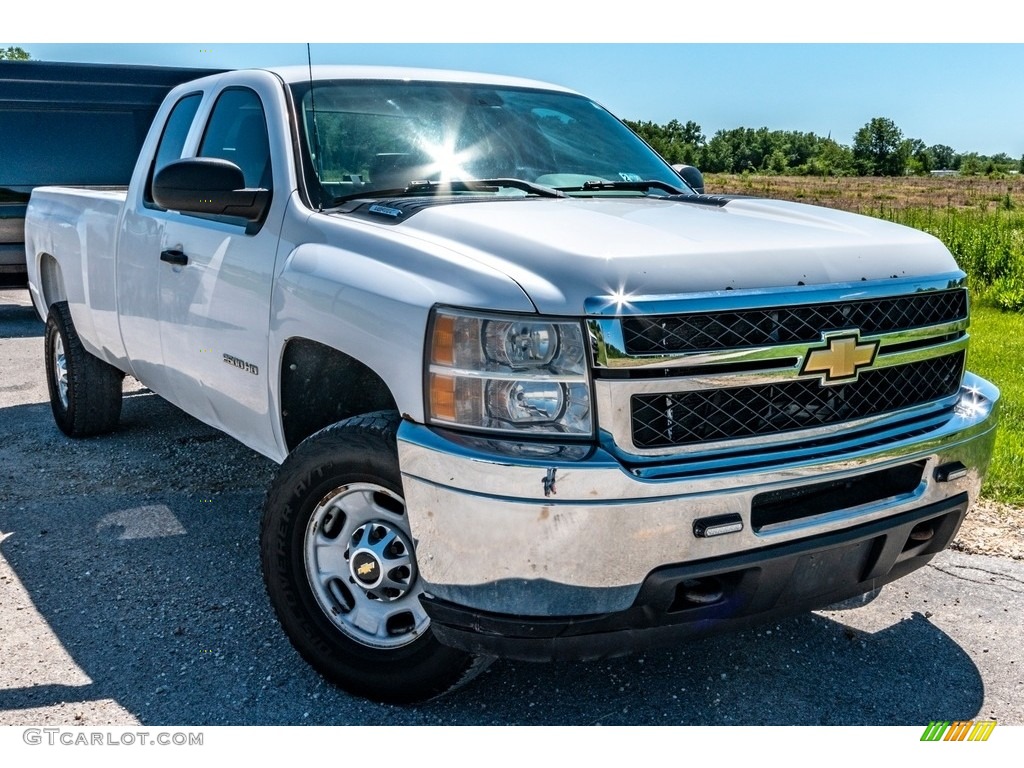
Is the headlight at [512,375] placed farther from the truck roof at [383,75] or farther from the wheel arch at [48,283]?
the wheel arch at [48,283]

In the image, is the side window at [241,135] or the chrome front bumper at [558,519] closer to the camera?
the chrome front bumper at [558,519]

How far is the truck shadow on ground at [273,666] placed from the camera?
3150 mm

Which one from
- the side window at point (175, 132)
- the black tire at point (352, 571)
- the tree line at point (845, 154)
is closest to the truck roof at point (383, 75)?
the side window at point (175, 132)

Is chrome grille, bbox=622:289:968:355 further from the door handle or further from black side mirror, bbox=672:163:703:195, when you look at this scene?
the door handle

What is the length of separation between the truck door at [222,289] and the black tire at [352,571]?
65 centimetres

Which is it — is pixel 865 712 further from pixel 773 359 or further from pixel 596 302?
pixel 596 302

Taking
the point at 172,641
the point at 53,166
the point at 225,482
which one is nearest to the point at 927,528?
the point at 172,641

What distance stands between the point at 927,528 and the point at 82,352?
4642mm

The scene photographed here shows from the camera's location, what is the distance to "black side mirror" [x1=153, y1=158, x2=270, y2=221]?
364cm

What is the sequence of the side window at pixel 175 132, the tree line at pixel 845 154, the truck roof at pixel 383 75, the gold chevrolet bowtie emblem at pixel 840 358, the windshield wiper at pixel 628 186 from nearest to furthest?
the gold chevrolet bowtie emblem at pixel 840 358 → the windshield wiper at pixel 628 186 → the truck roof at pixel 383 75 → the side window at pixel 175 132 → the tree line at pixel 845 154

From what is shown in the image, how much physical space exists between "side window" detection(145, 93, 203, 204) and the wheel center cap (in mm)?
2485

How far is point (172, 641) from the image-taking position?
361cm

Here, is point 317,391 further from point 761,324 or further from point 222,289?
point 761,324

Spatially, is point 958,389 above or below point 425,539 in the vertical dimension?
above
